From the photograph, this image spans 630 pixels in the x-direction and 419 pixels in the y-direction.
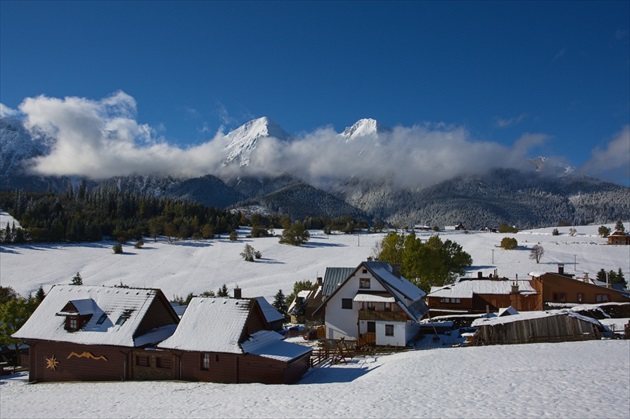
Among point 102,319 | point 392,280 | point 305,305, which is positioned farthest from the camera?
point 305,305

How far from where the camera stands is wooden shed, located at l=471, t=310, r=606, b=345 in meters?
35.4

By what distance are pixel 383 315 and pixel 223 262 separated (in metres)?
84.3

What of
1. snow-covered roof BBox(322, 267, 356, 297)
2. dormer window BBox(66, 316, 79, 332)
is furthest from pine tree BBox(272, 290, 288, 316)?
dormer window BBox(66, 316, 79, 332)

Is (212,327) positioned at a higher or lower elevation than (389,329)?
higher

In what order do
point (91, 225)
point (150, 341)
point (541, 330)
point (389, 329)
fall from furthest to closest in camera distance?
point (91, 225) → point (389, 329) → point (541, 330) → point (150, 341)

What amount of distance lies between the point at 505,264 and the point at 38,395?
3696 inches

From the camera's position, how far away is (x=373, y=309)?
42.2m

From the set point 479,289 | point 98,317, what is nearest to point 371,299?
point 479,289

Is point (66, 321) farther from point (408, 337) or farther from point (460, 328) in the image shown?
point (460, 328)

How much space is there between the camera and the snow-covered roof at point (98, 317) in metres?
32.0

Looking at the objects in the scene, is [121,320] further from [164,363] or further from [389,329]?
[389,329]

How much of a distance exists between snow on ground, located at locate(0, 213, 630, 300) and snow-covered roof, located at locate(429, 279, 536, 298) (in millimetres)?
20862

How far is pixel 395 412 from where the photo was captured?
17953mm

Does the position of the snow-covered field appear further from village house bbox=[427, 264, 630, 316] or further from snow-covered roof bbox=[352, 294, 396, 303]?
village house bbox=[427, 264, 630, 316]
